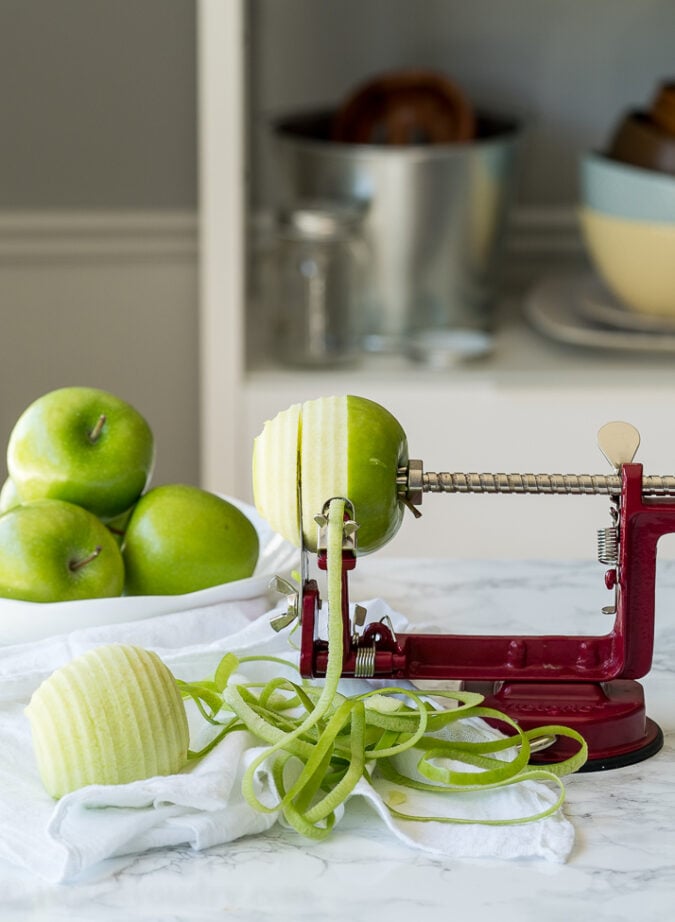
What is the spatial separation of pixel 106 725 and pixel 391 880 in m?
0.17

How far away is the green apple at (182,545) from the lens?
0.97m

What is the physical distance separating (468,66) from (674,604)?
5.03 feet

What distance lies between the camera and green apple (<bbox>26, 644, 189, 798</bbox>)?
2.34ft

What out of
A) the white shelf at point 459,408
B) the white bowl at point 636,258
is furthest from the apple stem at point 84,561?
the white bowl at point 636,258

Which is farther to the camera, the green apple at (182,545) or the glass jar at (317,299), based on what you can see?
the glass jar at (317,299)

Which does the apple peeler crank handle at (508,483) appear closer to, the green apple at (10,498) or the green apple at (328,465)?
the green apple at (328,465)

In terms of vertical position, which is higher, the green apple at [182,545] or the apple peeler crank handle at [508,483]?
the apple peeler crank handle at [508,483]

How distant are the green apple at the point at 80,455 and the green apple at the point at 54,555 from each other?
5cm

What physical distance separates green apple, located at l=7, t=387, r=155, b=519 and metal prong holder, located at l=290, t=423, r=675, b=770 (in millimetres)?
267

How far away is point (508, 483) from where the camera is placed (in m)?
0.76

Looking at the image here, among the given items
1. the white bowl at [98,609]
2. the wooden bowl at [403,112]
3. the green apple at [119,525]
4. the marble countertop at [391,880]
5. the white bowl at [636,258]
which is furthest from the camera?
the wooden bowl at [403,112]

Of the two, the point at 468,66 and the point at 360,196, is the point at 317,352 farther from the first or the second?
the point at 468,66

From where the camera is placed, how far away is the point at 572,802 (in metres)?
0.75

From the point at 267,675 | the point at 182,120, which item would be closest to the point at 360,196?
the point at 182,120
